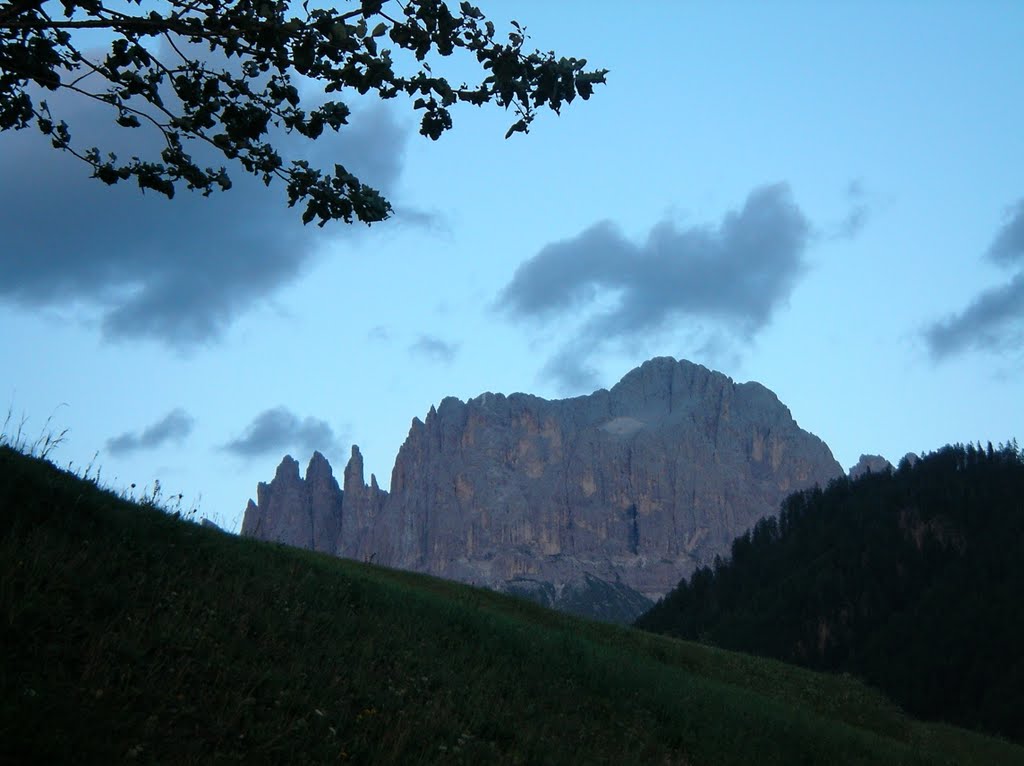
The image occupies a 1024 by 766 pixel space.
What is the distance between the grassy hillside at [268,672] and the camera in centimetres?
915

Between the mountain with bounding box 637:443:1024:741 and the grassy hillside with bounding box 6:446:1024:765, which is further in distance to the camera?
the mountain with bounding box 637:443:1024:741

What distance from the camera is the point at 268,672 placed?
35.2 ft

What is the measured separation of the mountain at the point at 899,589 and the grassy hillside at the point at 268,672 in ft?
233

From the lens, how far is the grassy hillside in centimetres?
915

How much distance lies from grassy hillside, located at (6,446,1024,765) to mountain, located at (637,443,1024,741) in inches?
2799

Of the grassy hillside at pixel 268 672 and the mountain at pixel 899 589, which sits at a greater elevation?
the mountain at pixel 899 589

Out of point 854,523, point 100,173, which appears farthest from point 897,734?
point 854,523

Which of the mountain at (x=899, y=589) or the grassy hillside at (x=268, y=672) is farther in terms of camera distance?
the mountain at (x=899, y=589)

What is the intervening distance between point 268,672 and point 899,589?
408 ft

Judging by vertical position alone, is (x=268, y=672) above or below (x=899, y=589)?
below

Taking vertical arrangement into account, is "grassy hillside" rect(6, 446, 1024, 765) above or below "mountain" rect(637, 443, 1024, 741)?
below

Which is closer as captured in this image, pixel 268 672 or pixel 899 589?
pixel 268 672

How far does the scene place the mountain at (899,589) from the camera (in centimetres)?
9256

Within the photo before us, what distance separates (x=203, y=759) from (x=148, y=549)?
514 centimetres
